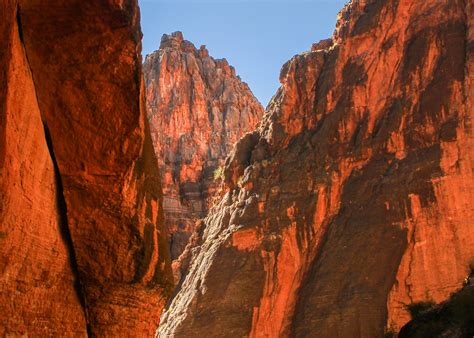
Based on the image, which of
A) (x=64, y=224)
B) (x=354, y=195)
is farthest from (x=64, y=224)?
(x=354, y=195)

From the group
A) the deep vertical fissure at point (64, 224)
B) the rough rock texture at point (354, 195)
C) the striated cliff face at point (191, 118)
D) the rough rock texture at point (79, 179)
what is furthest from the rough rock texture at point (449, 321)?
the striated cliff face at point (191, 118)

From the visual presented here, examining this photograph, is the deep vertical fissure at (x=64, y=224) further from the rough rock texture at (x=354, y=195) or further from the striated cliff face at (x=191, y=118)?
the striated cliff face at (x=191, y=118)

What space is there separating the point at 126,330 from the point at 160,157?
72285mm

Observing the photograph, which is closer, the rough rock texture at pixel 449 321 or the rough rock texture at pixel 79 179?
the rough rock texture at pixel 79 179

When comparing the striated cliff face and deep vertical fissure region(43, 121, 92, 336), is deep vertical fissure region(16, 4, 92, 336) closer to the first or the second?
deep vertical fissure region(43, 121, 92, 336)

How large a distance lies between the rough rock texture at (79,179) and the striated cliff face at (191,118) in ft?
213

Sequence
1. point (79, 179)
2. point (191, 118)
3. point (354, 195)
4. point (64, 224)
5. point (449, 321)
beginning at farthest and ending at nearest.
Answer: point (191, 118)
point (354, 195)
point (449, 321)
point (79, 179)
point (64, 224)

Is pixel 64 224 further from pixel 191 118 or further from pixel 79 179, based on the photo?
pixel 191 118

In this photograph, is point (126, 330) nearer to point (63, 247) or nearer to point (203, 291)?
point (63, 247)

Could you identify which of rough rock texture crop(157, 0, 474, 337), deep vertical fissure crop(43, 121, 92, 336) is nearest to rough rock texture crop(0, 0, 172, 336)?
deep vertical fissure crop(43, 121, 92, 336)

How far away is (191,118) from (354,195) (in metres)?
51.8

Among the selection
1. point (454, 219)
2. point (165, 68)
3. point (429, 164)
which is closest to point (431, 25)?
point (429, 164)

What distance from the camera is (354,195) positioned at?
4122cm

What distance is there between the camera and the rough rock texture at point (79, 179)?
10.1 m
